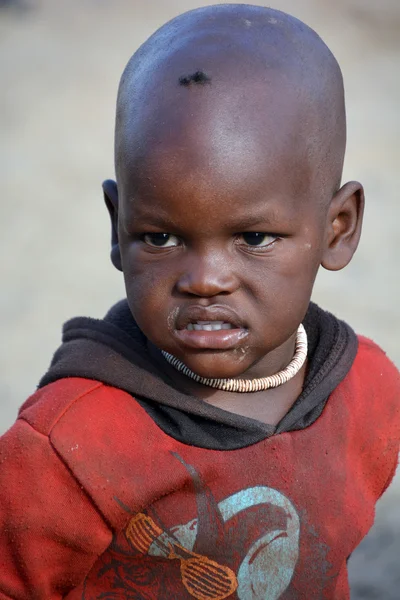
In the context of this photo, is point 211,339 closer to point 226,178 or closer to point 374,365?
point 226,178

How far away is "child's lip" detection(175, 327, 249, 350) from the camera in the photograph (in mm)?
1857

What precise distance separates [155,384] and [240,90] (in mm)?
623

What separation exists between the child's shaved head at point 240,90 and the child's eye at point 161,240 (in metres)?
0.16

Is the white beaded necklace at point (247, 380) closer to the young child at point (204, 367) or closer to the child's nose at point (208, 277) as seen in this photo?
the young child at point (204, 367)

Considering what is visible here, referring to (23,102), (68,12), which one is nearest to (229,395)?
(23,102)

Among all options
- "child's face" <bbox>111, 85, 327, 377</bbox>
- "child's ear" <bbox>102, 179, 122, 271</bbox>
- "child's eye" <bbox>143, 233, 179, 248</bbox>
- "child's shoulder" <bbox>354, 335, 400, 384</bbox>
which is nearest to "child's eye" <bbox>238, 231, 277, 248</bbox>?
"child's face" <bbox>111, 85, 327, 377</bbox>

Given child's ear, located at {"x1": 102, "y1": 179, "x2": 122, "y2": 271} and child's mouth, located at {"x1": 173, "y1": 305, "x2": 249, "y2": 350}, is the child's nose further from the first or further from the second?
child's ear, located at {"x1": 102, "y1": 179, "x2": 122, "y2": 271}

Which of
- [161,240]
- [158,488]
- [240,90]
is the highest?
[240,90]

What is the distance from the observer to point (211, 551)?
6.70 feet

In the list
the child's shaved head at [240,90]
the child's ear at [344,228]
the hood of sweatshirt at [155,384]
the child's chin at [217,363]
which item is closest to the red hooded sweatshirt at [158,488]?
the hood of sweatshirt at [155,384]

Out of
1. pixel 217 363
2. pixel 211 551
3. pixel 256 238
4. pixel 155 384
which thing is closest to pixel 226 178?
pixel 256 238

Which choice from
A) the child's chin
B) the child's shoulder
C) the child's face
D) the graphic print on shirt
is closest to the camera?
the child's face

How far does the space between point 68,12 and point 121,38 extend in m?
0.77

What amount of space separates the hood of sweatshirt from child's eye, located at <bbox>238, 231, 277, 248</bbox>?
0.37m
